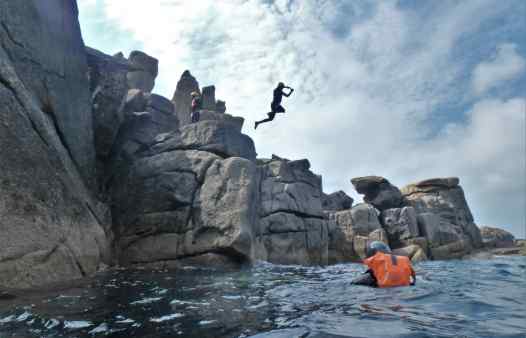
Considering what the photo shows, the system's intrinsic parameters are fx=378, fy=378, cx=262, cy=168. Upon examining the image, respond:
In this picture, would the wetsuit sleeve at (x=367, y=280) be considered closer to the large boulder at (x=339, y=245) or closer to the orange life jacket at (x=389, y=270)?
the orange life jacket at (x=389, y=270)

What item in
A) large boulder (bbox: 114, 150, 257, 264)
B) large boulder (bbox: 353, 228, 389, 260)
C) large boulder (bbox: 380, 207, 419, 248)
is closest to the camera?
large boulder (bbox: 114, 150, 257, 264)

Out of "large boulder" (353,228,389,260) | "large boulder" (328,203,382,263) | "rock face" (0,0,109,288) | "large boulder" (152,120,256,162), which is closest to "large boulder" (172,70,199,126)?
"large boulder" (328,203,382,263)

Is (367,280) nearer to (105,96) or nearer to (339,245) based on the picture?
(105,96)

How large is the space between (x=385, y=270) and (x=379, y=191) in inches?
1024

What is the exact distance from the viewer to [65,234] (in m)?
10.4

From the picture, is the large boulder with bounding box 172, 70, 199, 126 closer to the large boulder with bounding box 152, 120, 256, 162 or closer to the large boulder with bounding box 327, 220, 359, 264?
the large boulder with bounding box 327, 220, 359, 264

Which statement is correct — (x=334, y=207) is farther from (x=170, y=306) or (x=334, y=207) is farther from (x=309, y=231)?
(x=170, y=306)

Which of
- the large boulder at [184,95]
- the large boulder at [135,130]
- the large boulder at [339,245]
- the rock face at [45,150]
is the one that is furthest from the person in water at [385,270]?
the large boulder at [184,95]

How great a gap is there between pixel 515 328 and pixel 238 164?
11.5m

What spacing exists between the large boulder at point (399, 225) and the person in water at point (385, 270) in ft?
71.0

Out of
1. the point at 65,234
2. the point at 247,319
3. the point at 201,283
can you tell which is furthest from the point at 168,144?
the point at 247,319

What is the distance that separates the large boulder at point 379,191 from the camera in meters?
32.8

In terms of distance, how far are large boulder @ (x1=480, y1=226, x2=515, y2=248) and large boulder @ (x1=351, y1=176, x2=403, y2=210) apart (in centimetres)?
1575

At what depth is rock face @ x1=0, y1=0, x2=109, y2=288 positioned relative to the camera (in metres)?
8.95
